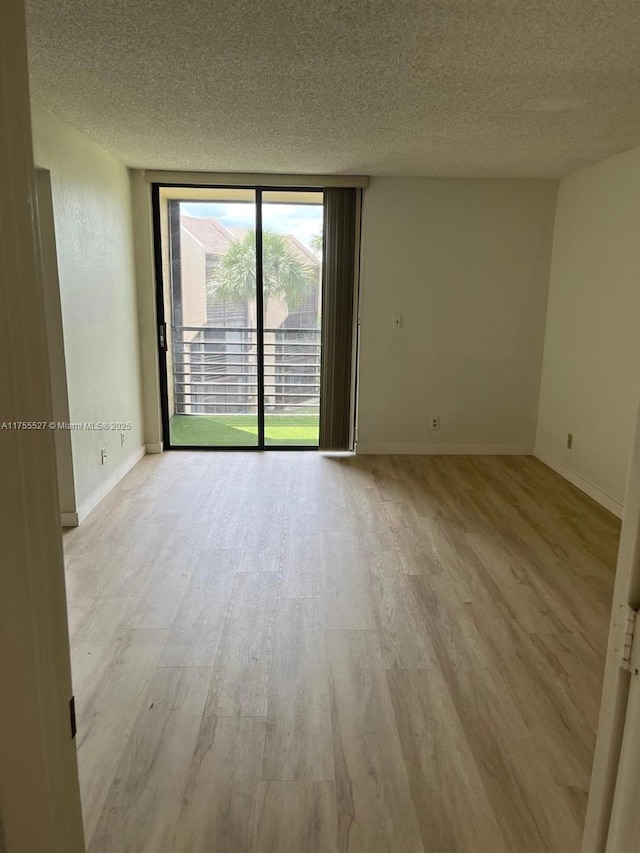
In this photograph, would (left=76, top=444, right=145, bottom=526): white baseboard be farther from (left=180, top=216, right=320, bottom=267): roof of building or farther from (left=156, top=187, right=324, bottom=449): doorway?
(left=180, top=216, right=320, bottom=267): roof of building

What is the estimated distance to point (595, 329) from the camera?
405cm

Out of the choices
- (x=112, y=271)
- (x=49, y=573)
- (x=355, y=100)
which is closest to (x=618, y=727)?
(x=49, y=573)

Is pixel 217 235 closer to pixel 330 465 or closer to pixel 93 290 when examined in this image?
pixel 93 290

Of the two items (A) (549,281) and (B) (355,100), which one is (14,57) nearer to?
(B) (355,100)

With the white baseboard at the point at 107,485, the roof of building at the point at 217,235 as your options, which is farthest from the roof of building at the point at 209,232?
the white baseboard at the point at 107,485

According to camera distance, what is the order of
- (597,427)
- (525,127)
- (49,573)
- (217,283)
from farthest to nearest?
(217,283) < (597,427) < (525,127) < (49,573)

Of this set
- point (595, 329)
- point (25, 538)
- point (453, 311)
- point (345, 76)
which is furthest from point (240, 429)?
point (25, 538)

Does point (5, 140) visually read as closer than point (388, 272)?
Yes

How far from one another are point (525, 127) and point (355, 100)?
1.05 meters

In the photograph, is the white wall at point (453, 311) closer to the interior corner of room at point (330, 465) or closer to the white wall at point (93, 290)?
the interior corner of room at point (330, 465)

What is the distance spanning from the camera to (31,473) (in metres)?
0.68

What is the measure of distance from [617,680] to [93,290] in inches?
146

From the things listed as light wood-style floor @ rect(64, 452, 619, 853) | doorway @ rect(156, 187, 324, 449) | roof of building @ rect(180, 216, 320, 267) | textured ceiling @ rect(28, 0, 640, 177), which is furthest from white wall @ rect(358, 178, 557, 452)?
light wood-style floor @ rect(64, 452, 619, 853)

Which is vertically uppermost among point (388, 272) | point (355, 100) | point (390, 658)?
point (355, 100)
